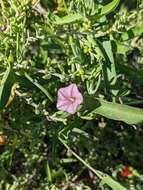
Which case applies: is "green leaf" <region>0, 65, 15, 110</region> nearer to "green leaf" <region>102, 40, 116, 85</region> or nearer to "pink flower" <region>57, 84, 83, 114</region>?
"pink flower" <region>57, 84, 83, 114</region>

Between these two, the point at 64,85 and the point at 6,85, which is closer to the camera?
the point at 6,85

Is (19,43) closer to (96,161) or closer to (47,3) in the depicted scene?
(47,3)

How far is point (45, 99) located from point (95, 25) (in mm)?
340

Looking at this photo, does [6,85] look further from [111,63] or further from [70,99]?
[111,63]

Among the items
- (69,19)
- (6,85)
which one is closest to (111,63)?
(69,19)

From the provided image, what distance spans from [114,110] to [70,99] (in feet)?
0.49

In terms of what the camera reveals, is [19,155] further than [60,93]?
Yes

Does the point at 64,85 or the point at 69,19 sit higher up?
the point at 69,19

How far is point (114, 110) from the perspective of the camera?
54.6 inches

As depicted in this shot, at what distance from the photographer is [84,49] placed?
5.27 ft

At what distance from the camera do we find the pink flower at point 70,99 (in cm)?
145

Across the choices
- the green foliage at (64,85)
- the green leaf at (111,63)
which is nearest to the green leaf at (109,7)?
the green foliage at (64,85)

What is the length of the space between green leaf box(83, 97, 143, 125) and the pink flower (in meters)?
0.03

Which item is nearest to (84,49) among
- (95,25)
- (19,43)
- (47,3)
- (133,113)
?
(95,25)
